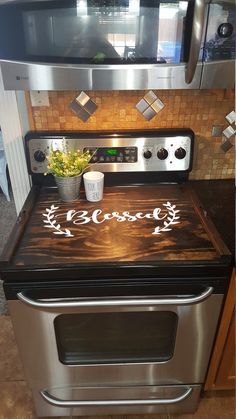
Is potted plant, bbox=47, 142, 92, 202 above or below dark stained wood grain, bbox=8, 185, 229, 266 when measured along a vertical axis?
above

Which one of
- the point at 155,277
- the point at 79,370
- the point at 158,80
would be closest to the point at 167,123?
the point at 158,80

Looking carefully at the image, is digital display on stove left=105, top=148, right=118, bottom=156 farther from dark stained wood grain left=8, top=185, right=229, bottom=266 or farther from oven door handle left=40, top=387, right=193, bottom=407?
oven door handle left=40, top=387, right=193, bottom=407

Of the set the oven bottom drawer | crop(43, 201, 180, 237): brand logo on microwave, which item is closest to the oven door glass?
crop(43, 201, 180, 237): brand logo on microwave

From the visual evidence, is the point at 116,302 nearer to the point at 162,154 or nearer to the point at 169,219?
the point at 169,219

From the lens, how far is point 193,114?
125 cm

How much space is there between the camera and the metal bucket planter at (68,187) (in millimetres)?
1116

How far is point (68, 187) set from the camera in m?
1.14

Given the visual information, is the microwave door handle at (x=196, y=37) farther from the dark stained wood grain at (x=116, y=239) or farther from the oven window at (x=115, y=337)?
the oven window at (x=115, y=337)

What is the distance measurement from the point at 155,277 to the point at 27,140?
28.3 inches

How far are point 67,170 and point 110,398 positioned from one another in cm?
90

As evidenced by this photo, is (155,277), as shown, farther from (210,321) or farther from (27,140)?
(27,140)

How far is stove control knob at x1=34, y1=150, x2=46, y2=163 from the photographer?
3.98ft

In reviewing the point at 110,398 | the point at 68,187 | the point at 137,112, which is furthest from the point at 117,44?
the point at 110,398

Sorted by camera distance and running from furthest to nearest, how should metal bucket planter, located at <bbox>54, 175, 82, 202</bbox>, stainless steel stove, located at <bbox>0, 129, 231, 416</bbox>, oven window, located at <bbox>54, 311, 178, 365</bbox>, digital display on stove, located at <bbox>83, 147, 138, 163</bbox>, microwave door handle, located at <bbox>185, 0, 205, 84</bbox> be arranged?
digital display on stove, located at <bbox>83, 147, 138, 163</bbox>
metal bucket planter, located at <bbox>54, 175, 82, 202</bbox>
oven window, located at <bbox>54, 311, 178, 365</bbox>
stainless steel stove, located at <bbox>0, 129, 231, 416</bbox>
microwave door handle, located at <bbox>185, 0, 205, 84</bbox>
